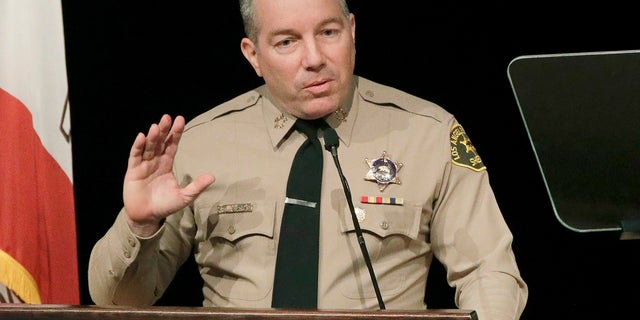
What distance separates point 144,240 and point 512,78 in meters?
0.92

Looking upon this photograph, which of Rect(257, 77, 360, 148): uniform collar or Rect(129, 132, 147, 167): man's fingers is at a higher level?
Rect(257, 77, 360, 148): uniform collar

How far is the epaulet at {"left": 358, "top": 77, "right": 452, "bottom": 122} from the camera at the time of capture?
2781 mm

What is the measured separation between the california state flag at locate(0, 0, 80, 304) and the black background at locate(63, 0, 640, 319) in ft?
1.68

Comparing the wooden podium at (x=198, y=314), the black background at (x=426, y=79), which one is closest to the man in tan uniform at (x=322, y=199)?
the black background at (x=426, y=79)

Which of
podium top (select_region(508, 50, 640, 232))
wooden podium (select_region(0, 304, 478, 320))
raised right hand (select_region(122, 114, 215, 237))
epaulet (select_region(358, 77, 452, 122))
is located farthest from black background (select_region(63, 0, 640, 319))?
wooden podium (select_region(0, 304, 478, 320))

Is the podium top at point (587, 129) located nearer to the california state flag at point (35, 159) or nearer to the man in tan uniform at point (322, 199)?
the man in tan uniform at point (322, 199)

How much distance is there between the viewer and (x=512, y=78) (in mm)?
2016

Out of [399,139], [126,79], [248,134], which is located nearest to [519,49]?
[399,139]

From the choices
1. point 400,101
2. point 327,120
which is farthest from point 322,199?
point 400,101

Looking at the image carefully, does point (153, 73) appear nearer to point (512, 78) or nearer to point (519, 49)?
point (519, 49)

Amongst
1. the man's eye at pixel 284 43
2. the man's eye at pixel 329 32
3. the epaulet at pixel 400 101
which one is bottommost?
the epaulet at pixel 400 101

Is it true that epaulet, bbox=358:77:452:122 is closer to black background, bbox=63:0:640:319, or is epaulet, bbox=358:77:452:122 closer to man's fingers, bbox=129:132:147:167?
black background, bbox=63:0:640:319

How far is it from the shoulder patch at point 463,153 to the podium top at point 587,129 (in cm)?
68

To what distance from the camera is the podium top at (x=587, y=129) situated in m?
1.91
